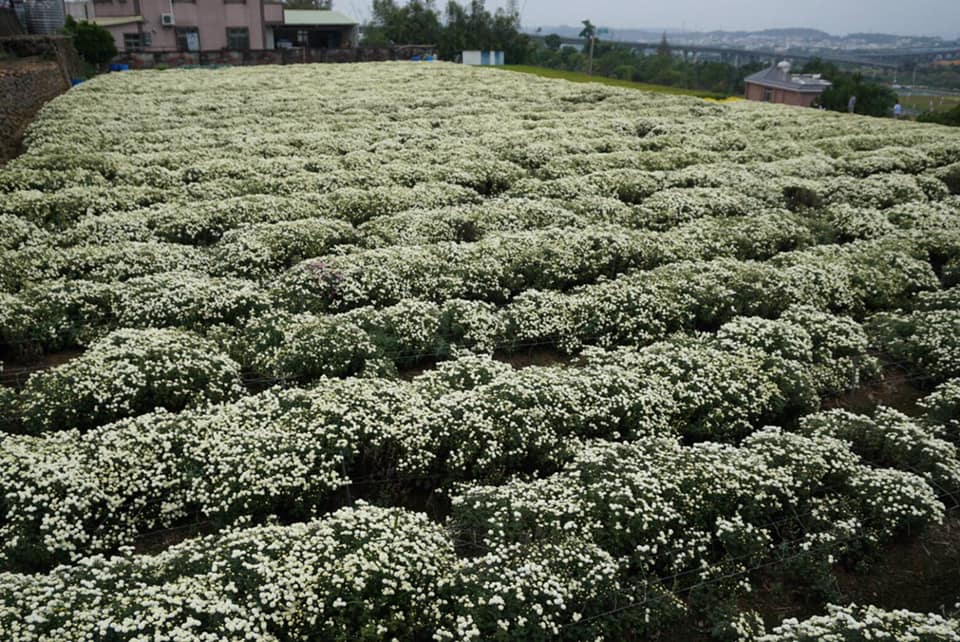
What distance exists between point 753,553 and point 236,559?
5.92m

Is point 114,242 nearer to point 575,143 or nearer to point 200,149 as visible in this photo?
point 200,149

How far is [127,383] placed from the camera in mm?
10172

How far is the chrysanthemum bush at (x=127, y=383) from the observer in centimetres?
984

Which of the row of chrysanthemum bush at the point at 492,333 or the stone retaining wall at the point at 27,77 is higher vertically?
the stone retaining wall at the point at 27,77

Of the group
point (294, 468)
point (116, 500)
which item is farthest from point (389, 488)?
point (116, 500)

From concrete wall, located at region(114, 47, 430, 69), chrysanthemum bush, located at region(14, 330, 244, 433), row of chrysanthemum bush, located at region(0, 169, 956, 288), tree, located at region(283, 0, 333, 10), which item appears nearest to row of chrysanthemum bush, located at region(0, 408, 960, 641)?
chrysanthemum bush, located at region(14, 330, 244, 433)

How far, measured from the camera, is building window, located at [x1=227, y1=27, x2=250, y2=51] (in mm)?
75850

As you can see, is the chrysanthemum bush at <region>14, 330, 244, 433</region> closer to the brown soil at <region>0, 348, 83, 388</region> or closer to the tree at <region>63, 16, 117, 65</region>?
the brown soil at <region>0, 348, 83, 388</region>

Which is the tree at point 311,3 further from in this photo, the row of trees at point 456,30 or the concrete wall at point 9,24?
the concrete wall at point 9,24

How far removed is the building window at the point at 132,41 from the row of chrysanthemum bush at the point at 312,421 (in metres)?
76.0

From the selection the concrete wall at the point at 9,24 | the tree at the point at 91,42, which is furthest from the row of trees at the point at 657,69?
the concrete wall at the point at 9,24

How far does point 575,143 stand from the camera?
2773 cm

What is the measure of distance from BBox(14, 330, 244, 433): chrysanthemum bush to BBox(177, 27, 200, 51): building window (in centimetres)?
7551

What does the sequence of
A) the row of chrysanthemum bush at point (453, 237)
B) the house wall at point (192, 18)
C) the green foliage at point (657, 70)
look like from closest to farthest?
the row of chrysanthemum bush at point (453, 237) < the house wall at point (192, 18) < the green foliage at point (657, 70)
